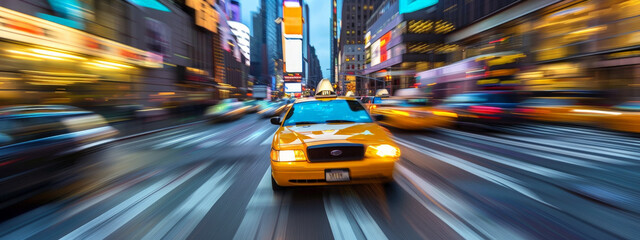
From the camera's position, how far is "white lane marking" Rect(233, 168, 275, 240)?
8.56 feet

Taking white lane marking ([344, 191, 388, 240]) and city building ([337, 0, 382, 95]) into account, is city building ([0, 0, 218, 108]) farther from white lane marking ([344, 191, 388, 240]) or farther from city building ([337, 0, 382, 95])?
city building ([337, 0, 382, 95])

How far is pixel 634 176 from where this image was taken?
14.9 ft

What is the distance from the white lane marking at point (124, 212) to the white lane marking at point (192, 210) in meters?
0.43

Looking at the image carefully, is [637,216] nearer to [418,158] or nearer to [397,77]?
[418,158]

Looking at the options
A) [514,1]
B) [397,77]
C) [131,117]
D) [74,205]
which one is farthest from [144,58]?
[397,77]

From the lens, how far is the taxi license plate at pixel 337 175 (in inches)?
126

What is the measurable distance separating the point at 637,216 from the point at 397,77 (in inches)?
2266

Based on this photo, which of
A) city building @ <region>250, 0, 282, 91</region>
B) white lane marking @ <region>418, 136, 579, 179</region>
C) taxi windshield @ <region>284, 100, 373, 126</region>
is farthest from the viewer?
city building @ <region>250, 0, 282, 91</region>

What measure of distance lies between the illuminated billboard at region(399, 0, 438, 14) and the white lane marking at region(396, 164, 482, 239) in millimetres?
54425

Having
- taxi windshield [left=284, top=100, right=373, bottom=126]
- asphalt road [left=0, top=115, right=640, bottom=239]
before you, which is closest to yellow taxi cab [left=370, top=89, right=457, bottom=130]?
asphalt road [left=0, top=115, right=640, bottom=239]

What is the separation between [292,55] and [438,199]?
187 meters

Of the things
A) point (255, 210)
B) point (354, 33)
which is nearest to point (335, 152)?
point (255, 210)

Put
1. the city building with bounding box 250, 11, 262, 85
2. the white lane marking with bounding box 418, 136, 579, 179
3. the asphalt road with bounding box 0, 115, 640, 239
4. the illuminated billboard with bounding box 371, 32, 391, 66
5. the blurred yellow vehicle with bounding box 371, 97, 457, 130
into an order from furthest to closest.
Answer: the city building with bounding box 250, 11, 262, 85 < the illuminated billboard with bounding box 371, 32, 391, 66 < the blurred yellow vehicle with bounding box 371, 97, 457, 130 < the white lane marking with bounding box 418, 136, 579, 179 < the asphalt road with bounding box 0, 115, 640, 239

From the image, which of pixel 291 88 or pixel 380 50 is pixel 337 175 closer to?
pixel 380 50
